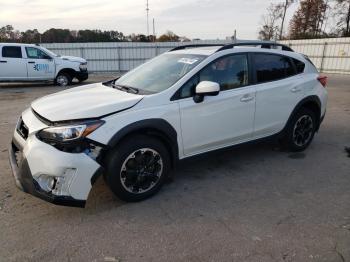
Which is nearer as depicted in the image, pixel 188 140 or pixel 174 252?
pixel 174 252

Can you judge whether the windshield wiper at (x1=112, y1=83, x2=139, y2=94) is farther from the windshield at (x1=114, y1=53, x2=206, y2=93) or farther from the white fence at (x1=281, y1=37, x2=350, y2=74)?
the white fence at (x1=281, y1=37, x2=350, y2=74)

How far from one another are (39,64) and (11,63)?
1.09 m

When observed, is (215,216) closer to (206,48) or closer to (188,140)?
(188,140)

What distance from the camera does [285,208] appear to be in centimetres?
358

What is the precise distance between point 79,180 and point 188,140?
1.35 metres

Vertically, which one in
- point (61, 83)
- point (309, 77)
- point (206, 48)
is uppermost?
point (206, 48)

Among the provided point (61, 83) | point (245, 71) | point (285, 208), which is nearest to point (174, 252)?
point (285, 208)

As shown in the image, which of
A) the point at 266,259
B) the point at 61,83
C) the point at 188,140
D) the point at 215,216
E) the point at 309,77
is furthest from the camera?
the point at 61,83

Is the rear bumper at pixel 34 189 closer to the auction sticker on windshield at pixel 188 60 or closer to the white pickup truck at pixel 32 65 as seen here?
the auction sticker on windshield at pixel 188 60

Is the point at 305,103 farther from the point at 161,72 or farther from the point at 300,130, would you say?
the point at 161,72

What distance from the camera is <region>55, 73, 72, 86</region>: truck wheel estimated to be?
15195mm

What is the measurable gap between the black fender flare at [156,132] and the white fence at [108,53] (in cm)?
2142

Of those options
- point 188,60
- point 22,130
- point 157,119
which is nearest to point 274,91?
point 188,60

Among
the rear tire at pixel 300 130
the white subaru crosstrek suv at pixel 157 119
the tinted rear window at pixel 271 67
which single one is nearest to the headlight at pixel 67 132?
the white subaru crosstrek suv at pixel 157 119
